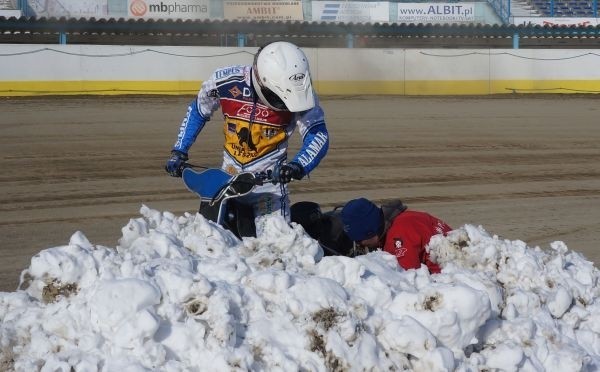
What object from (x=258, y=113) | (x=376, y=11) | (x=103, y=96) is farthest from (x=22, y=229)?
(x=376, y=11)

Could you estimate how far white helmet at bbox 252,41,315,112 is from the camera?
234 inches

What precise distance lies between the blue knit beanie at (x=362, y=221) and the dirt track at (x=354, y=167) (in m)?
2.95

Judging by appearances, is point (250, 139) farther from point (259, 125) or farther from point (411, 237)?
point (411, 237)

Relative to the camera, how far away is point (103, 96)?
22391 millimetres

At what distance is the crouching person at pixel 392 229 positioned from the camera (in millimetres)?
5797

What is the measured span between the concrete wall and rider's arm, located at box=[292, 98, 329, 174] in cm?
1700

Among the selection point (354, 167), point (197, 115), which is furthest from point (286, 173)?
point (354, 167)

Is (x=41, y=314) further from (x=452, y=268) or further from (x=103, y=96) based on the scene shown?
(x=103, y=96)

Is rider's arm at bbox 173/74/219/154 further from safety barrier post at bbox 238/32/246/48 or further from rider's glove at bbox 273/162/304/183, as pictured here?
safety barrier post at bbox 238/32/246/48

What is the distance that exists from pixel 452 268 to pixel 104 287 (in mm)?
1856

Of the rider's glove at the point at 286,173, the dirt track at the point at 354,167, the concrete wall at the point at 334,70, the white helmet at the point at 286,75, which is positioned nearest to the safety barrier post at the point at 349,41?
the concrete wall at the point at 334,70

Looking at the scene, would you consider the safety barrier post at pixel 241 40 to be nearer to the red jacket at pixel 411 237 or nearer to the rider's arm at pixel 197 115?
the rider's arm at pixel 197 115

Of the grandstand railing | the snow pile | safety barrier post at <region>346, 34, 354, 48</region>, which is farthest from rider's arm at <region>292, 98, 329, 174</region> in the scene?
safety barrier post at <region>346, 34, 354, 48</region>

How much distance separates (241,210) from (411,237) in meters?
1.09
